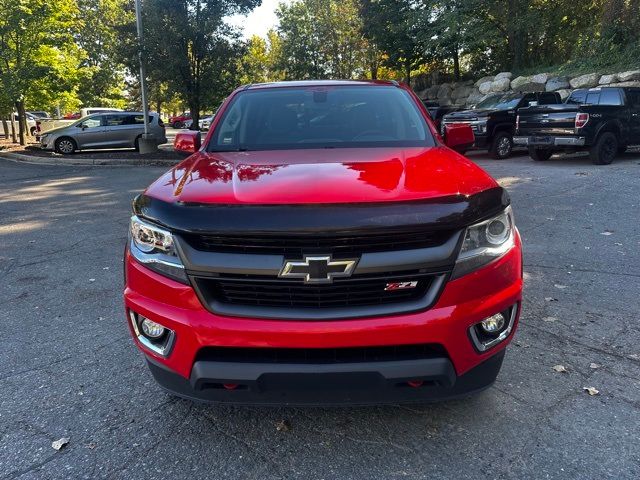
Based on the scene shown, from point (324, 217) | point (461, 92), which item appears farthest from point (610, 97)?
point (461, 92)

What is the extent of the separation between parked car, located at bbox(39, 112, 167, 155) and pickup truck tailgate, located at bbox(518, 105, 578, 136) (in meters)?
12.2

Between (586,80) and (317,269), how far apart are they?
20242 mm

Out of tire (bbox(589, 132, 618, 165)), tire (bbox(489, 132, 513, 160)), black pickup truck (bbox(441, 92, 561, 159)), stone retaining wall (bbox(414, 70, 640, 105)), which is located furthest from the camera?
stone retaining wall (bbox(414, 70, 640, 105))

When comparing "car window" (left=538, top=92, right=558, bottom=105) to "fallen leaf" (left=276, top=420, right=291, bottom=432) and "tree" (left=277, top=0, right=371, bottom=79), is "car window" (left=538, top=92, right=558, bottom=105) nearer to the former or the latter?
"fallen leaf" (left=276, top=420, right=291, bottom=432)

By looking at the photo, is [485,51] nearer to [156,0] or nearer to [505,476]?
[156,0]

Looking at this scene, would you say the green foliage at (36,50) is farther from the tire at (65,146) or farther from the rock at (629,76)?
the rock at (629,76)

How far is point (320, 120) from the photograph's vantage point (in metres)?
3.70

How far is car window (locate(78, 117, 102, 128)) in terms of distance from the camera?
18.4 meters

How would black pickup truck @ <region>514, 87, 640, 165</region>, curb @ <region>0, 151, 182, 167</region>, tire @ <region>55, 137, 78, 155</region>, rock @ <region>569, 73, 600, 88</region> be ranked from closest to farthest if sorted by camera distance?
1. black pickup truck @ <region>514, 87, 640, 165</region>
2. curb @ <region>0, 151, 182, 167</region>
3. tire @ <region>55, 137, 78, 155</region>
4. rock @ <region>569, 73, 600, 88</region>

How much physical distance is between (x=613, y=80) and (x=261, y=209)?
1962 centimetres

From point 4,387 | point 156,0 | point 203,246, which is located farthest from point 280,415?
point 156,0

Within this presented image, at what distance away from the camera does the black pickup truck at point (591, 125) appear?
11.4 m

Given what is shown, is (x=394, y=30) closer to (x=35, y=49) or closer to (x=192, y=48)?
(x=192, y=48)

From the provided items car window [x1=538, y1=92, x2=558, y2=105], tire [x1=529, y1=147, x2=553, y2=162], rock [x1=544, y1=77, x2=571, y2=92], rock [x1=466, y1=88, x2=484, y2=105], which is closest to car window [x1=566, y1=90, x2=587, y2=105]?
car window [x1=538, y1=92, x2=558, y2=105]
